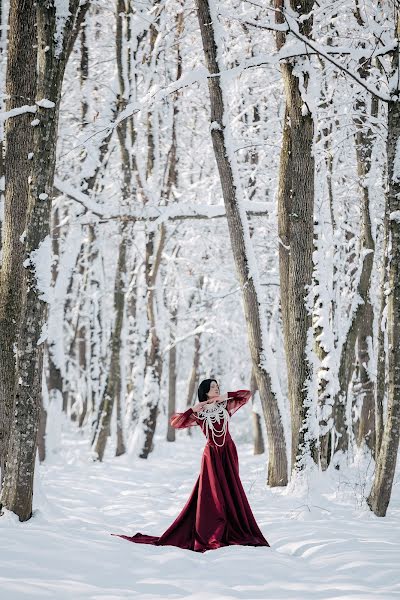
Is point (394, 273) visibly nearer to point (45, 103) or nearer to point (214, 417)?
point (214, 417)

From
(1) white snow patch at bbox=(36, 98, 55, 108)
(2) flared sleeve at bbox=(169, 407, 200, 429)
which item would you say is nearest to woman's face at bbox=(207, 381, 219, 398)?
(2) flared sleeve at bbox=(169, 407, 200, 429)

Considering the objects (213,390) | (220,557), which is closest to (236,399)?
(213,390)

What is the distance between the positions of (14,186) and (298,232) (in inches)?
140

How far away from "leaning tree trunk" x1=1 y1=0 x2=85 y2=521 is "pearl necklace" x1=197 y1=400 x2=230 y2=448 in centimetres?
186

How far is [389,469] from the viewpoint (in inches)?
273

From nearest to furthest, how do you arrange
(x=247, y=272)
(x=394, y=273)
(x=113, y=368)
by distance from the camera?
(x=394, y=273)
(x=247, y=272)
(x=113, y=368)

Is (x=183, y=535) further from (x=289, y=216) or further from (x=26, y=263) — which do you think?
(x=289, y=216)

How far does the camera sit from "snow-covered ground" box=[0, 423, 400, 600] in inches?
169

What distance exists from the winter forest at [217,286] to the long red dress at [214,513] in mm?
329

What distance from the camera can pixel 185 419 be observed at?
270 inches

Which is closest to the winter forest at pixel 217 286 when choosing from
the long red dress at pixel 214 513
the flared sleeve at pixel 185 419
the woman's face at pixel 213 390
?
the long red dress at pixel 214 513

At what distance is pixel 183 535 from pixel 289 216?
14.5ft

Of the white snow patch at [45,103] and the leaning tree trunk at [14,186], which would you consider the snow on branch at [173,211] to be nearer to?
the leaning tree trunk at [14,186]

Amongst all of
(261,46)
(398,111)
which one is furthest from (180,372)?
(398,111)
